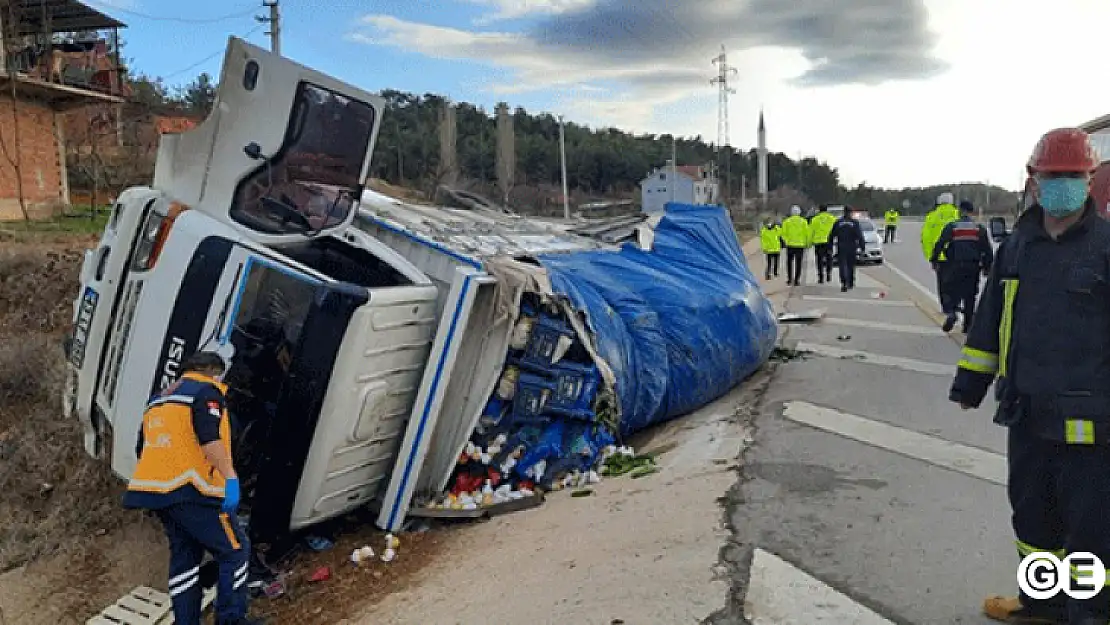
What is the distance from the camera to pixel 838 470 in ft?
15.3

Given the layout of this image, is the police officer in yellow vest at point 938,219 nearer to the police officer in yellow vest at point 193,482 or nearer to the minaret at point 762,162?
the police officer in yellow vest at point 193,482

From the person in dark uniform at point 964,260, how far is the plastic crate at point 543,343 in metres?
5.69

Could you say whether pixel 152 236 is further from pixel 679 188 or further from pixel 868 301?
pixel 679 188

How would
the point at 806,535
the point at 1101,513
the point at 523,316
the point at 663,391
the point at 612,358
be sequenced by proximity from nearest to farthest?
the point at 1101,513 < the point at 806,535 < the point at 523,316 < the point at 612,358 < the point at 663,391

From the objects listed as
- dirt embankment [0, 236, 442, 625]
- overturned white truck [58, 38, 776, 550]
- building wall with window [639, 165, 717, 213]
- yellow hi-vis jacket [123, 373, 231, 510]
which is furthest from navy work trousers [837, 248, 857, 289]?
building wall with window [639, 165, 717, 213]

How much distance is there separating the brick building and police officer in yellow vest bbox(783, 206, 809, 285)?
1632 centimetres

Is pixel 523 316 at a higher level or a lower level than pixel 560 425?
higher

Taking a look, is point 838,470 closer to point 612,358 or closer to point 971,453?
point 971,453

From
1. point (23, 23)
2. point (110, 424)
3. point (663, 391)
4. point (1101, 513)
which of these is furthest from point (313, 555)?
point (23, 23)

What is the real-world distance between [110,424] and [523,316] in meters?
2.36

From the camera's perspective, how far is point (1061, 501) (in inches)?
108

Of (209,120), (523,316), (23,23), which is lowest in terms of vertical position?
(523,316)

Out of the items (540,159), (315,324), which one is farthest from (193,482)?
(540,159)

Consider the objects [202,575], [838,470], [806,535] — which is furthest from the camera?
[838,470]
